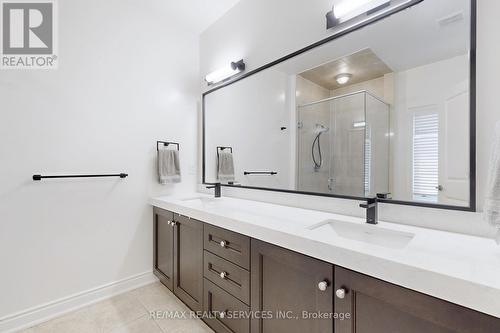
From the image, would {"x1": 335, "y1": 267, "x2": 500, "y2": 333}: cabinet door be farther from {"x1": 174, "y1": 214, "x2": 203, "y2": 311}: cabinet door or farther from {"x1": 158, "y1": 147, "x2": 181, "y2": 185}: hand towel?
{"x1": 158, "y1": 147, "x2": 181, "y2": 185}: hand towel

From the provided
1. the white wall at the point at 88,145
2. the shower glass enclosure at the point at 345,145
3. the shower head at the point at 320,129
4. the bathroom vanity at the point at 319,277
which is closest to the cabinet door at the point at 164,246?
the white wall at the point at 88,145

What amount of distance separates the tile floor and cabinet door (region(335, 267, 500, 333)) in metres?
1.13

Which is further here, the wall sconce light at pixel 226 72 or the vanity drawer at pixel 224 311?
the wall sconce light at pixel 226 72

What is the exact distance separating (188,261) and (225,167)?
0.95 m

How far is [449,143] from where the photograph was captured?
3.56ft

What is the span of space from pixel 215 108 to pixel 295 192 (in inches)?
51.3

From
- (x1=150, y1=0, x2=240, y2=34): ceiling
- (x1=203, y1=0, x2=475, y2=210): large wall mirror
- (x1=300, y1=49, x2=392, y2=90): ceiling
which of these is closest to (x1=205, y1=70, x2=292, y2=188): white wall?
(x1=203, y1=0, x2=475, y2=210): large wall mirror

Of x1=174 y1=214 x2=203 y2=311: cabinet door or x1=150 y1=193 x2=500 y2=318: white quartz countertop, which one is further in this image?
x1=174 y1=214 x2=203 y2=311: cabinet door

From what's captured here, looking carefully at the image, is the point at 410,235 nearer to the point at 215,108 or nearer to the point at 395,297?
the point at 395,297

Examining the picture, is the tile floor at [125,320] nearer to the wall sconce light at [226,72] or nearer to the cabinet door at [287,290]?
the cabinet door at [287,290]

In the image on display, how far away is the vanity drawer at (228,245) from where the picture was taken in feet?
4.11

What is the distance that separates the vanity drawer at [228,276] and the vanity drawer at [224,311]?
0.04 m

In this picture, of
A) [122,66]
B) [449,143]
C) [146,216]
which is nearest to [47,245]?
[146,216]

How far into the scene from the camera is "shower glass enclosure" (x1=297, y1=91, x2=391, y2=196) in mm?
1303
